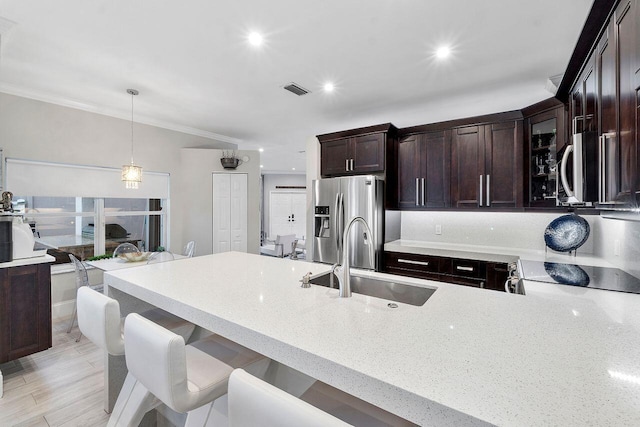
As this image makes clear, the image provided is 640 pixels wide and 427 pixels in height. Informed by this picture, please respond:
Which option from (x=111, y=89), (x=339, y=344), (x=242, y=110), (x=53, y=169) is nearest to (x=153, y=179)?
(x=53, y=169)

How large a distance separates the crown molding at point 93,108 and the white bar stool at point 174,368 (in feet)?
11.8

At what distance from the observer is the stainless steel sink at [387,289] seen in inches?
62.2

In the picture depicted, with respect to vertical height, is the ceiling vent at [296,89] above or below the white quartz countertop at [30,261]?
above

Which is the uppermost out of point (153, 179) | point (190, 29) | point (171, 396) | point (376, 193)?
point (190, 29)

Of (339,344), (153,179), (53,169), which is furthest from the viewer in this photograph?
(153,179)

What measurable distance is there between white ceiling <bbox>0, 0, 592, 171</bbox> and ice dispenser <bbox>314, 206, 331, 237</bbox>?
1.29 meters

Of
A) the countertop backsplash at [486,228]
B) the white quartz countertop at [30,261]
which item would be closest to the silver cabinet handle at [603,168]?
the countertop backsplash at [486,228]

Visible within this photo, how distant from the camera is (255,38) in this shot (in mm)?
2176

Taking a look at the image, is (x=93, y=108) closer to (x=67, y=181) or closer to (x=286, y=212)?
(x=67, y=181)

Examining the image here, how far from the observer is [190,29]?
208cm

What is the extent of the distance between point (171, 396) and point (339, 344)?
2.07ft

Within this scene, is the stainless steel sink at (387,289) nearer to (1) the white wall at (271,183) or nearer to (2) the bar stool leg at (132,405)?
(2) the bar stool leg at (132,405)

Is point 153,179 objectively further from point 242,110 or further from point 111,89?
point 242,110

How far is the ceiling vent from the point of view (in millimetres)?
2988
